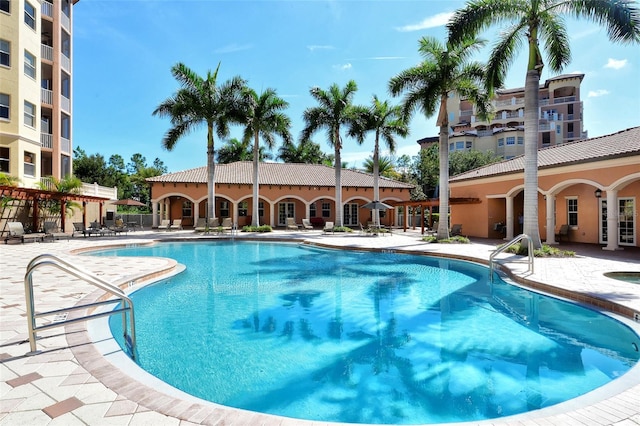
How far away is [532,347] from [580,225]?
1632 cm

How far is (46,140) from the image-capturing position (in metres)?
24.0

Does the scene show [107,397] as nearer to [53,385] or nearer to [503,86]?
[53,385]

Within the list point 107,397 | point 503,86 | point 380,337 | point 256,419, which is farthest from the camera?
point 503,86

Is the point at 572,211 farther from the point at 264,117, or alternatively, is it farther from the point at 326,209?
the point at 326,209

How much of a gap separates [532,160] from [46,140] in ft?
97.1

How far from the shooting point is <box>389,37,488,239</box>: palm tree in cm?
1691

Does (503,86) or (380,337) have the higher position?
(503,86)

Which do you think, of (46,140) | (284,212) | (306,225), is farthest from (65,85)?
(306,225)

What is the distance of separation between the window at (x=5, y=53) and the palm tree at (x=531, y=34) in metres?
24.3

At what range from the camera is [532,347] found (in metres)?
5.00

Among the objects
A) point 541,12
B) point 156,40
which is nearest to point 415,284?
point 541,12

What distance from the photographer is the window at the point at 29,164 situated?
21.0 meters

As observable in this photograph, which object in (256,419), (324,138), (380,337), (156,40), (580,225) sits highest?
(156,40)

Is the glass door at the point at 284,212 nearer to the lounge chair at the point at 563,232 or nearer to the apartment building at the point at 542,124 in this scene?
the lounge chair at the point at 563,232
